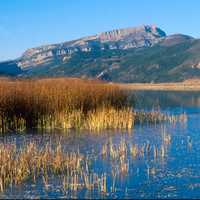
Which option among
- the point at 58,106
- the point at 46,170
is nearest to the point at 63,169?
the point at 46,170

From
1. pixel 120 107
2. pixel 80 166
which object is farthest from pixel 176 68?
pixel 80 166

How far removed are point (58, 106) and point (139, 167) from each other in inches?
388

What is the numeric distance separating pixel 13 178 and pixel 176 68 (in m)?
187

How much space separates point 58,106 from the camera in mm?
23984

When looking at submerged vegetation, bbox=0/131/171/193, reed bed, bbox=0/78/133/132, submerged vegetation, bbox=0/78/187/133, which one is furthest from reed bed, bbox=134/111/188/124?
submerged vegetation, bbox=0/131/171/193

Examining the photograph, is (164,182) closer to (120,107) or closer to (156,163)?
(156,163)

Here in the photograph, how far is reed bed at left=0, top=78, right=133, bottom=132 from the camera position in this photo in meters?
22.6

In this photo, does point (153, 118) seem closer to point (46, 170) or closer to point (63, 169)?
point (63, 169)

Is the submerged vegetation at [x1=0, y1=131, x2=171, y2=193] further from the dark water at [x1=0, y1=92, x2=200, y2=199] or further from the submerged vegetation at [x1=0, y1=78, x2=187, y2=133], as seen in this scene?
the submerged vegetation at [x1=0, y1=78, x2=187, y2=133]

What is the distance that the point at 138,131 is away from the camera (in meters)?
23.3

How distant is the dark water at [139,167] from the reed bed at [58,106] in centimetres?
144

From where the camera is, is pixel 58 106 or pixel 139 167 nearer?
pixel 139 167

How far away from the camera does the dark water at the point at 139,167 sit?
39.2 ft

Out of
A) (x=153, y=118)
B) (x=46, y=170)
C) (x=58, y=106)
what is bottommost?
(x=153, y=118)
